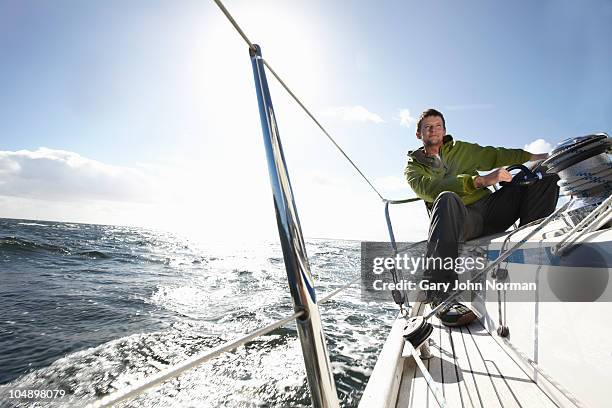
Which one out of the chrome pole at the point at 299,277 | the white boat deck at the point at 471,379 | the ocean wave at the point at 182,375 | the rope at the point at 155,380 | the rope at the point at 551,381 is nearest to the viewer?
the rope at the point at 155,380

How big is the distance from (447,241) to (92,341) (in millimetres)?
4230

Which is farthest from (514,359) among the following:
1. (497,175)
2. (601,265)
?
(497,175)

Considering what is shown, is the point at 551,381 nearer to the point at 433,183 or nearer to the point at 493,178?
the point at 493,178

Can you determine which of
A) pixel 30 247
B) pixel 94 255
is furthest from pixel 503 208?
pixel 30 247

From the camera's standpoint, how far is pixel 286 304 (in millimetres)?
5422

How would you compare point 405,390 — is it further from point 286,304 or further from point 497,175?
point 286,304

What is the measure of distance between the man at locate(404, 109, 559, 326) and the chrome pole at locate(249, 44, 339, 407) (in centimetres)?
100

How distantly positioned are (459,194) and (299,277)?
1.54 m

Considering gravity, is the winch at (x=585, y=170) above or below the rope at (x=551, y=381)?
above

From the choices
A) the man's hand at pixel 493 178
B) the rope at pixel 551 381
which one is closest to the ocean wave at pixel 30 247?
the man's hand at pixel 493 178

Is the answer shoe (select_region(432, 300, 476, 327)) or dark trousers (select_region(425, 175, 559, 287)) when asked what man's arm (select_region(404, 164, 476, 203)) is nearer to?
dark trousers (select_region(425, 175, 559, 287))

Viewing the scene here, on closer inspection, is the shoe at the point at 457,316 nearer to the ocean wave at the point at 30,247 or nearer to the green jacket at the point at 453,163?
the green jacket at the point at 453,163

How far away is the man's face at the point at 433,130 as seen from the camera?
1.85 m

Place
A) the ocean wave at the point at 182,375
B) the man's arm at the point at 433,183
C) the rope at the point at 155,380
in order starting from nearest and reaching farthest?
the rope at the point at 155,380 → the man's arm at the point at 433,183 → the ocean wave at the point at 182,375
